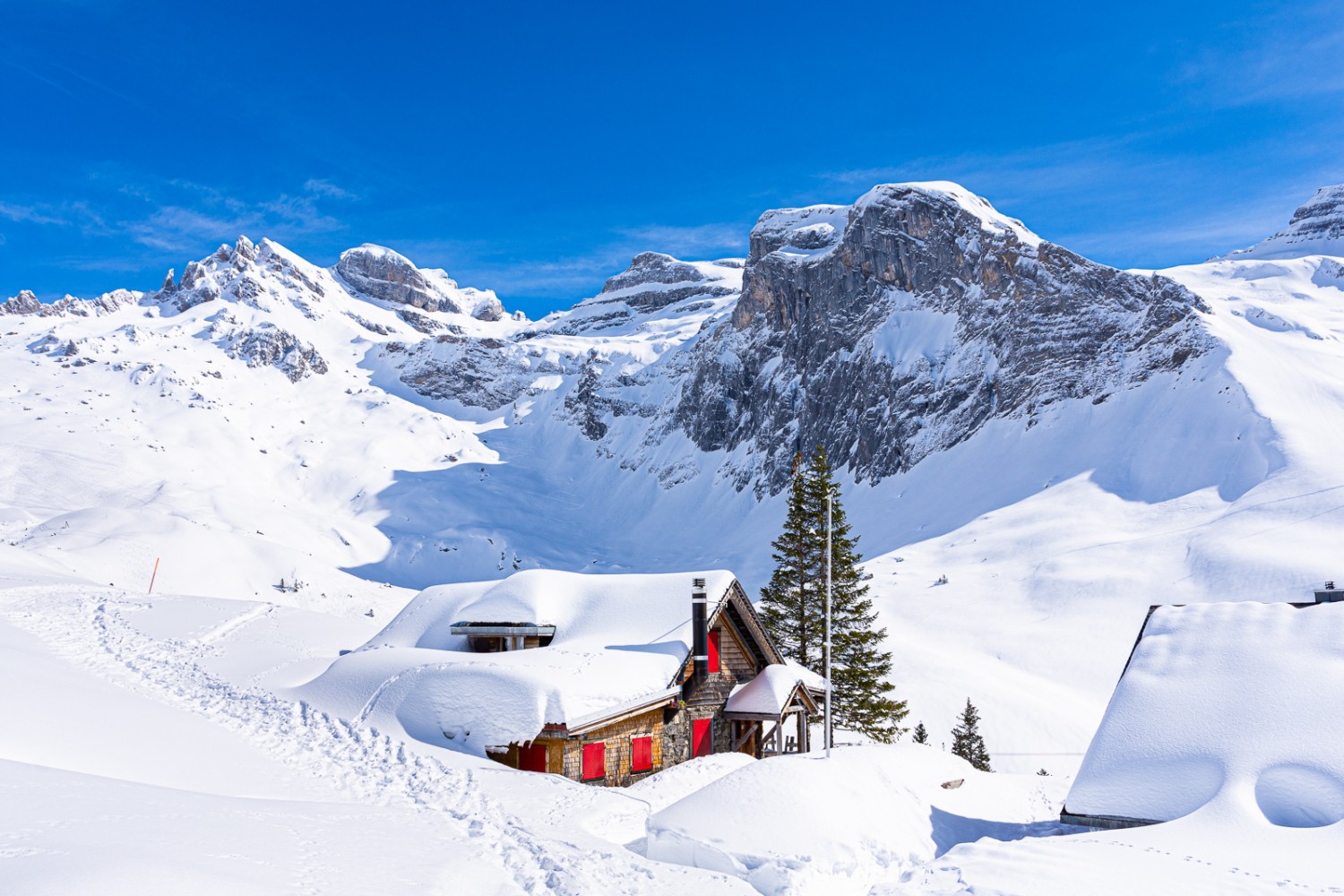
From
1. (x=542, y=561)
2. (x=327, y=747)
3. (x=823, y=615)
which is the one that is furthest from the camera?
(x=542, y=561)

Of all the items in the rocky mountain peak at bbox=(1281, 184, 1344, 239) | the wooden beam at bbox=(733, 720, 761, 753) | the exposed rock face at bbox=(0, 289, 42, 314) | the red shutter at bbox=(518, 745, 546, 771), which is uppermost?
the rocky mountain peak at bbox=(1281, 184, 1344, 239)

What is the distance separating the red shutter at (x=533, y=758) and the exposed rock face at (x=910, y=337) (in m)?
64.4

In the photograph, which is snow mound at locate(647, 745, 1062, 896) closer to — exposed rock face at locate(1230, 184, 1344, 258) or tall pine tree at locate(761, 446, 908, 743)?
tall pine tree at locate(761, 446, 908, 743)

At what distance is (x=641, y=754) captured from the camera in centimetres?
2191

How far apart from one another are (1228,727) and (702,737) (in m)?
14.2

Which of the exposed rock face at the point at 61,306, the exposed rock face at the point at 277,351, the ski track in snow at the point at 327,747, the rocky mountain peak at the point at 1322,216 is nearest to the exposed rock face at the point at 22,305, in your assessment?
the exposed rock face at the point at 61,306

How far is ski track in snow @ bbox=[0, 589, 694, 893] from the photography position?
11.1 metres

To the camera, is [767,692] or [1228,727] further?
[767,692]

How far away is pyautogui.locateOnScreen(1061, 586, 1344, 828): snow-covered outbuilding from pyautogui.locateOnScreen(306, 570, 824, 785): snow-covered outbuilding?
1020 centimetres

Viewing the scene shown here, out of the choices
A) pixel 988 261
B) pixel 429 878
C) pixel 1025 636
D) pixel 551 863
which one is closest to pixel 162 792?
pixel 429 878

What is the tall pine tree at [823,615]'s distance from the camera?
97.1 feet

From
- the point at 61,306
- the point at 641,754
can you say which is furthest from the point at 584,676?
the point at 61,306

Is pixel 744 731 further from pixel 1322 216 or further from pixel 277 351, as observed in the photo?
pixel 1322 216

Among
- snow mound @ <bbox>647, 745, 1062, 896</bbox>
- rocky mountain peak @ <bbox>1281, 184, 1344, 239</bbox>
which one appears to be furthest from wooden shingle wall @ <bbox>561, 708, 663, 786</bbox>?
rocky mountain peak @ <bbox>1281, 184, 1344, 239</bbox>
